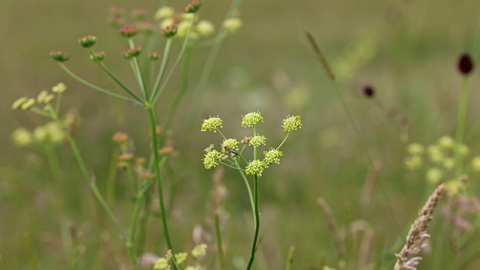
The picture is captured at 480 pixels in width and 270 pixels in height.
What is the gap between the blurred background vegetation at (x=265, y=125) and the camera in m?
3.09

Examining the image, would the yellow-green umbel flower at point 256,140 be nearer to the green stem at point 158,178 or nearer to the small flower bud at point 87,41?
the green stem at point 158,178

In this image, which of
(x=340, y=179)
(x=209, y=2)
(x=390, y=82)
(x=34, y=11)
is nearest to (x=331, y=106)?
(x=390, y=82)

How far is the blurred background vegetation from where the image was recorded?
121 inches

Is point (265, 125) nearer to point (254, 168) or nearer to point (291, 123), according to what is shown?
point (291, 123)

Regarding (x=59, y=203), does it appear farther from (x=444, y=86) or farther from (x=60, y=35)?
(x=60, y=35)

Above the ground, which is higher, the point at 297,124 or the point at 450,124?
the point at 297,124

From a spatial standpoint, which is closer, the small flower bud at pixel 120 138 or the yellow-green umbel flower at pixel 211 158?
the yellow-green umbel flower at pixel 211 158

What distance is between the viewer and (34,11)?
10820mm

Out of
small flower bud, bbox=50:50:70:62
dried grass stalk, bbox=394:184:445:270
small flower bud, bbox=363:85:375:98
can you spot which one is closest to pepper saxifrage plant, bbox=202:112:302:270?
dried grass stalk, bbox=394:184:445:270

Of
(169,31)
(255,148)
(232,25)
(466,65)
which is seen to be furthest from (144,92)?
(466,65)

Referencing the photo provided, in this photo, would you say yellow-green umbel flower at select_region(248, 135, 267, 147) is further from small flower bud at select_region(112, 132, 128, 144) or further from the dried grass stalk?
small flower bud at select_region(112, 132, 128, 144)

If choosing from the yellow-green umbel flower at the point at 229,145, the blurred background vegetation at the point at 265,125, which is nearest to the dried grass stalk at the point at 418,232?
the yellow-green umbel flower at the point at 229,145

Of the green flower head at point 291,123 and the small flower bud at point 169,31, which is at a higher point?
the small flower bud at point 169,31

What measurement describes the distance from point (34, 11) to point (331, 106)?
9.51 metres
